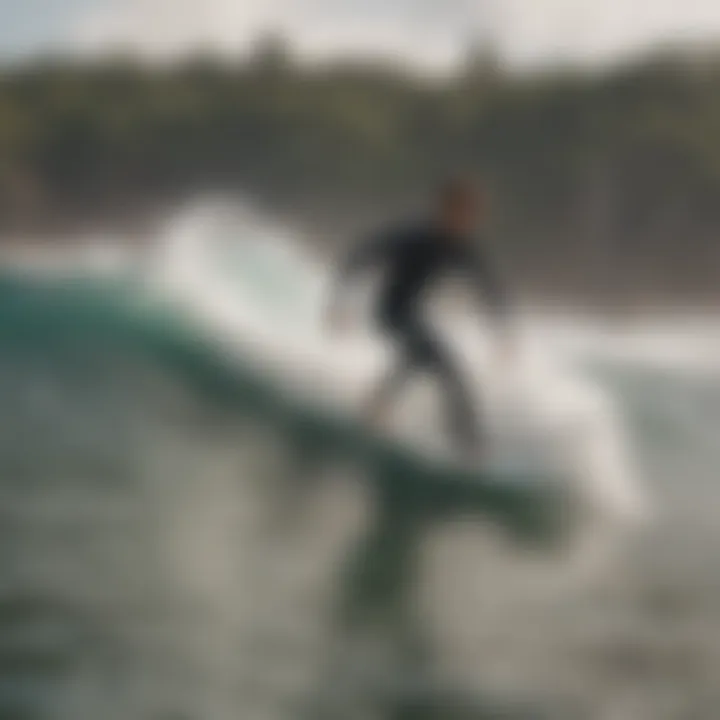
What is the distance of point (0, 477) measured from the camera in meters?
1.71

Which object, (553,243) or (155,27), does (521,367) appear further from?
(155,27)

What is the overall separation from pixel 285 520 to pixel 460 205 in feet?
1.50

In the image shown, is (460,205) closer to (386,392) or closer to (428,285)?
(428,285)

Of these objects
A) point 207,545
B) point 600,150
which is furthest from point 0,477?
point 600,150

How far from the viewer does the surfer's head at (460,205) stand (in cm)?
175

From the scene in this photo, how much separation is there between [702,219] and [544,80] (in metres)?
0.28

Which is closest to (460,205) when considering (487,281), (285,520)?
(487,281)

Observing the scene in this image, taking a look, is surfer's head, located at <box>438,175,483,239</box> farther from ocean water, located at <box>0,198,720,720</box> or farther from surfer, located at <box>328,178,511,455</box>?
ocean water, located at <box>0,198,720,720</box>

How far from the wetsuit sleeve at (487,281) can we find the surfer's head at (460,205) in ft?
0.09

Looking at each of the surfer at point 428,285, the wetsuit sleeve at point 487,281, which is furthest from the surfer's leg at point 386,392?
the wetsuit sleeve at point 487,281

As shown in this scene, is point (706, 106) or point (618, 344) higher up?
point (706, 106)

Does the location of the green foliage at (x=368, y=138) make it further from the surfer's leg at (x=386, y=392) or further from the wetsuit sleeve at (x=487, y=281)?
the surfer's leg at (x=386, y=392)

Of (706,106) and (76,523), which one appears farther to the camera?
(706,106)

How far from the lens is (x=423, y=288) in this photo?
1.73 m
